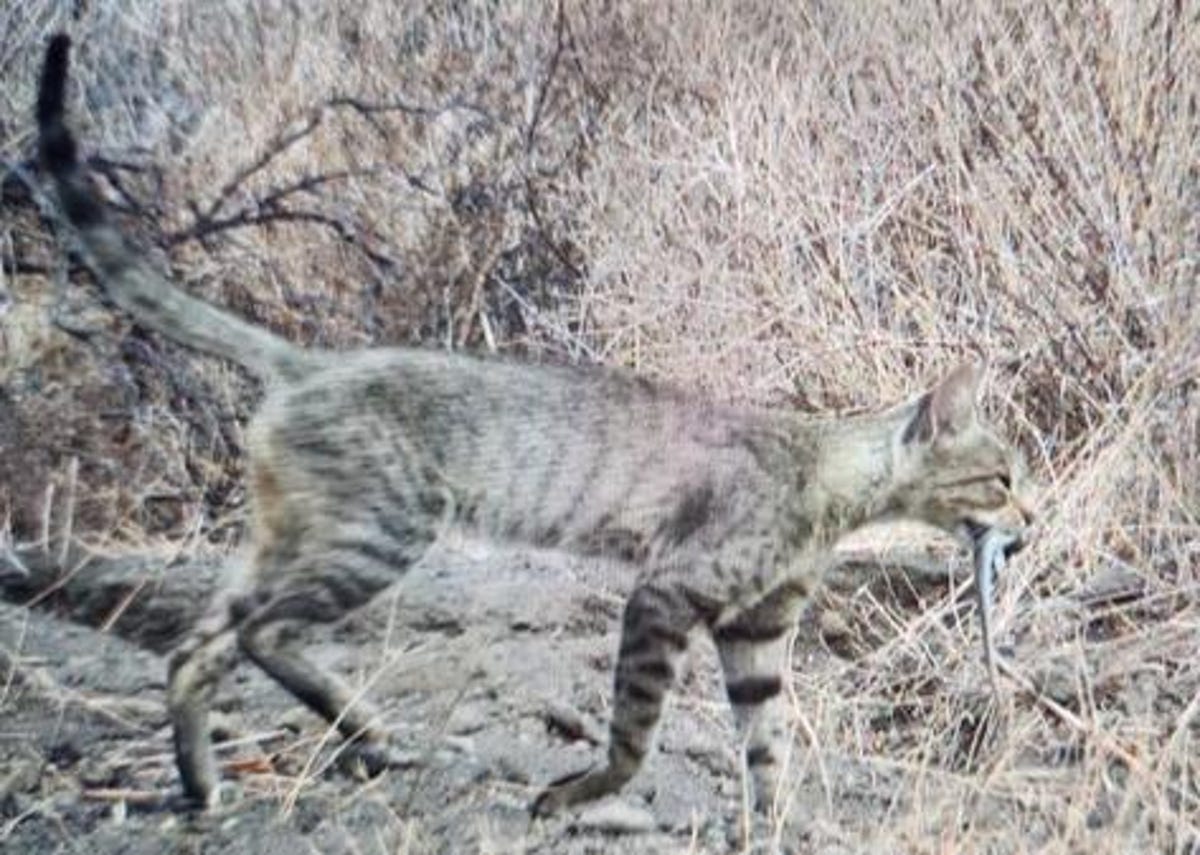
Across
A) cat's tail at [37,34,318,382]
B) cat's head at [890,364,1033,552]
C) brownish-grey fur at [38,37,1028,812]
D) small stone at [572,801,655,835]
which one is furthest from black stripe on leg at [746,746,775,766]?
cat's tail at [37,34,318,382]

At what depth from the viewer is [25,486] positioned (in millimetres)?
2129

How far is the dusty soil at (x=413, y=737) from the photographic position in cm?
176

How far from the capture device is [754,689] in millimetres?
1977

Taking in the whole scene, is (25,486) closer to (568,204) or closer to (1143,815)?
(568,204)

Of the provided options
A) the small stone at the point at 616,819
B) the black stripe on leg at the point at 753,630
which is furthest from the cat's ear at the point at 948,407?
the small stone at the point at 616,819

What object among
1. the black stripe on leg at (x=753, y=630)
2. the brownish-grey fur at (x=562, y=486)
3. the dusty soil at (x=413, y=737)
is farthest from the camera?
the black stripe on leg at (x=753, y=630)

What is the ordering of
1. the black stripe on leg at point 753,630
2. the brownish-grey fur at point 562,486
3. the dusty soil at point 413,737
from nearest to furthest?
the dusty soil at point 413,737 < the brownish-grey fur at point 562,486 < the black stripe on leg at point 753,630

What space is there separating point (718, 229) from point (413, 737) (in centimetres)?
75

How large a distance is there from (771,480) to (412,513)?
46 centimetres

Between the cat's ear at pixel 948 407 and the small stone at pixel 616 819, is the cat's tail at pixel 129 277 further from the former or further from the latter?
the cat's ear at pixel 948 407

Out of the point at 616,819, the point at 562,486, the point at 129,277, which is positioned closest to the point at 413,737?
the point at 616,819

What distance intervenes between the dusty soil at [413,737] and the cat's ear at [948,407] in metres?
0.39

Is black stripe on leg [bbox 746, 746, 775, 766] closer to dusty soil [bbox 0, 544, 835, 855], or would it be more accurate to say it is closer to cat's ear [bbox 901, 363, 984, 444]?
dusty soil [bbox 0, 544, 835, 855]

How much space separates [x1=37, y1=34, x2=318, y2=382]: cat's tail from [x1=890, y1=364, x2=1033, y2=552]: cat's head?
0.75m
